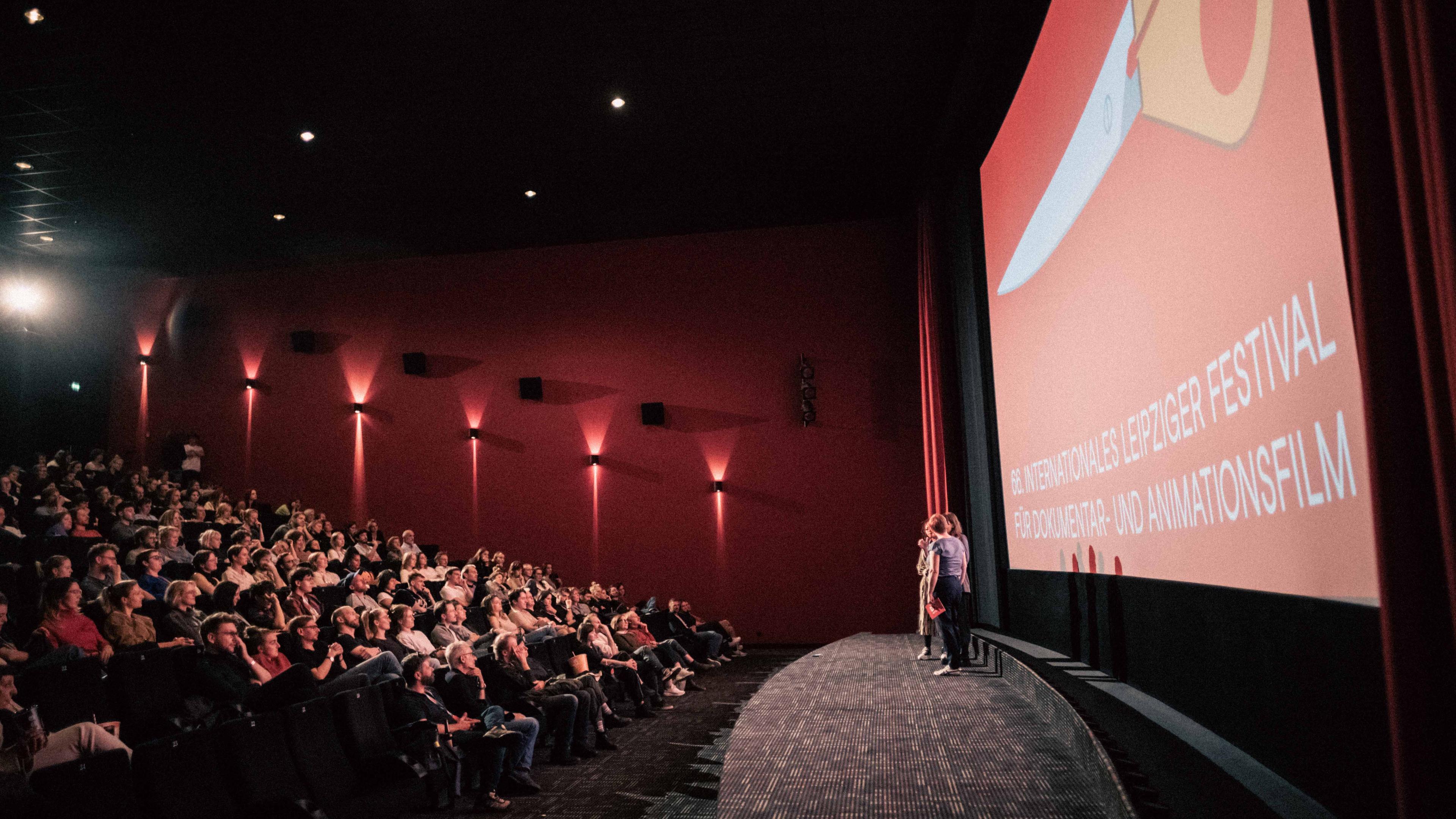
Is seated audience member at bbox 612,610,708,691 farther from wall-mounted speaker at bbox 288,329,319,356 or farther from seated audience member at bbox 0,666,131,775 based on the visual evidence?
wall-mounted speaker at bbox 288,329,319,356

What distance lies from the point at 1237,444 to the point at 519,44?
560 cm

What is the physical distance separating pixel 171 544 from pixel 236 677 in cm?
278

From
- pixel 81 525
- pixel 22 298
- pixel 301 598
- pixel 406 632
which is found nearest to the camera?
pixel 406 632

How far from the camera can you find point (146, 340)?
1116cm

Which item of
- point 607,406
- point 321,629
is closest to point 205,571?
point 321,629

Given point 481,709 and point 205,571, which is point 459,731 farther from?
point 205,571

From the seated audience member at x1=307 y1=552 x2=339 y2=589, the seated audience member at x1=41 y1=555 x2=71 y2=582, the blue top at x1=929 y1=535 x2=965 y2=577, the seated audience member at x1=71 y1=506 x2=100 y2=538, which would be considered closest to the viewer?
the seated audience member at x1=41 y1=555 x2=71 y2=582

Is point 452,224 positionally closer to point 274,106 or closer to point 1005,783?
point 274,106

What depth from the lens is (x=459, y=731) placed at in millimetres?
4285

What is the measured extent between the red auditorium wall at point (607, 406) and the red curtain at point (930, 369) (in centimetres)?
101

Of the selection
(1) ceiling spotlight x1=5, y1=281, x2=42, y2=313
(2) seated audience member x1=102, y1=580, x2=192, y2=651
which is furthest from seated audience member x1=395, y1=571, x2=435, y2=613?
(1) ceiling spotlight x1=5, y1=281, x2=42, y2=313

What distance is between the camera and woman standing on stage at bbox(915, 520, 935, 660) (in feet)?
16.4

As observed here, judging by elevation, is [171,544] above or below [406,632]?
above

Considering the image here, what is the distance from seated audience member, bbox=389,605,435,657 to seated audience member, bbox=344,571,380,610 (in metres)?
0.32
